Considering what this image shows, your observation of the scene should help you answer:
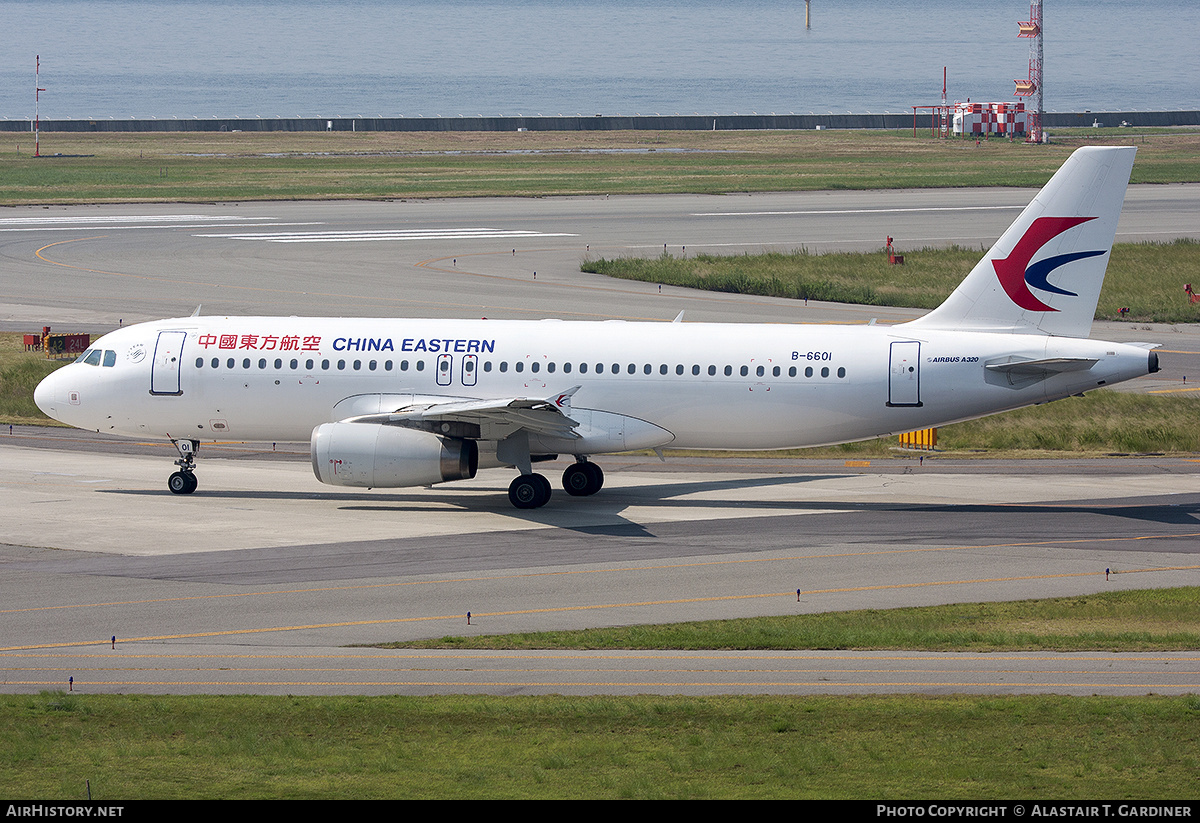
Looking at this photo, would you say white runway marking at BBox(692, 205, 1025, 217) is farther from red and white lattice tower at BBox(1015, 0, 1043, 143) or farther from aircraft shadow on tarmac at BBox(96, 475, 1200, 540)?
red and white lattice tower at BBox(1015, 0, 1043, 143)

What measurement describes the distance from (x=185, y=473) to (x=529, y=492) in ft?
33.6

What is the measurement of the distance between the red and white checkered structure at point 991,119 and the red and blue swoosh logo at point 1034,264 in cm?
14999

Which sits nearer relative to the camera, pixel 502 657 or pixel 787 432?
pixel 502 657

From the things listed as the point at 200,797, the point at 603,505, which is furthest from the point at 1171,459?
the point at 200,797

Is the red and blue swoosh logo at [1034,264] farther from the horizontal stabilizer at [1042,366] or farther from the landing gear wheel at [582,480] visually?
the landing gear wheel at [582,480]

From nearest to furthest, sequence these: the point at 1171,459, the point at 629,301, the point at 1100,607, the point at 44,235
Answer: the point at 1100,607
the point at 1171,459
the point at 629,301
the point at 44,235

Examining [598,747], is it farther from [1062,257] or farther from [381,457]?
[1062,257]

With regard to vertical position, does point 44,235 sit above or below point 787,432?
above

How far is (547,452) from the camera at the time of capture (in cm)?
3822

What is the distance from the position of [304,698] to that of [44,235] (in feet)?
261

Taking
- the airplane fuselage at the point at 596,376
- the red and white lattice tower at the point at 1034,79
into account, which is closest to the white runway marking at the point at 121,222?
the airplane fuselage at the point at 596,376

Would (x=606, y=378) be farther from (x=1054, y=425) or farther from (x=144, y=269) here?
(x=144, y=269)

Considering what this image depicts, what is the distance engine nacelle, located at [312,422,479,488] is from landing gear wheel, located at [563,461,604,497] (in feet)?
12.6

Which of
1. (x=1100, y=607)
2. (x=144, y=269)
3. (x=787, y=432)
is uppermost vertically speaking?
(x=144, y=269)
